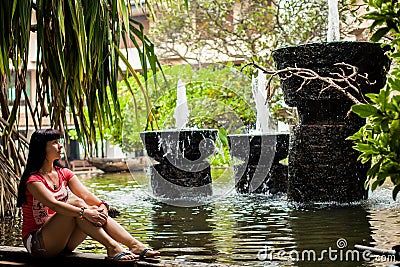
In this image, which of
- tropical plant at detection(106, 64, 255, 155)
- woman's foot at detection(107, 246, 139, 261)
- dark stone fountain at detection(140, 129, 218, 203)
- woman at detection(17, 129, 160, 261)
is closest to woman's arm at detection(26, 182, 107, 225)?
woman at detection(17, 129, 160, 261)

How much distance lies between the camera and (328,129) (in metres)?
8.31

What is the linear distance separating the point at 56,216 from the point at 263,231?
7.30 feet

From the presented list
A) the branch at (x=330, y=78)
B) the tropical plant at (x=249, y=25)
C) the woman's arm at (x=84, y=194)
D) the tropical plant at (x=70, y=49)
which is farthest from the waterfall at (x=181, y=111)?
the woman's arm at (x=84, y=194)

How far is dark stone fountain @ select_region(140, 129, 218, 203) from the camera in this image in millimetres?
10773

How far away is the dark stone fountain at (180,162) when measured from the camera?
1077cm

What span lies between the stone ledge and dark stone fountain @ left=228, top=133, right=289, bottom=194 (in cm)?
679

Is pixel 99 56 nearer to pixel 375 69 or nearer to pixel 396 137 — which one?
pixel 396 137

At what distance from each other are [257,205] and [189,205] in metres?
0.92

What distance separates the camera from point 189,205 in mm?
9156

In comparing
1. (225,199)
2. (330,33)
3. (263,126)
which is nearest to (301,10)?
(263,126)

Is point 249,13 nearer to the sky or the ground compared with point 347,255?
nearer to the sky

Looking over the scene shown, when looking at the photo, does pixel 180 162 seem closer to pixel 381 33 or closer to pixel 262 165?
pixel 262 165

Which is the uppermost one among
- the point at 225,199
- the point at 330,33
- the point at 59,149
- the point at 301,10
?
the point at 301,10

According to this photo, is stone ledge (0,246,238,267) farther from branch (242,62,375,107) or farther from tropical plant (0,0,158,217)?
branch (242,62,375,107)
